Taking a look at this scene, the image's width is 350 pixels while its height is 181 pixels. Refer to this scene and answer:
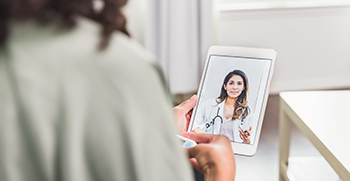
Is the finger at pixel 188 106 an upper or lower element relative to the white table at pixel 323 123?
upper

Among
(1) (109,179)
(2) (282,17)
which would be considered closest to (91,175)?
(1) (109,179)

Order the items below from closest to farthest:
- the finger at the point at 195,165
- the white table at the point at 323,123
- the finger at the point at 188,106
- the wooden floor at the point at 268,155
Result: the finger at the point at 195,165
the white table at the point at 323,123
the finger at the point at 188,106
the wooden floor at the point at 268,155

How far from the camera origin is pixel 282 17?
2527mm

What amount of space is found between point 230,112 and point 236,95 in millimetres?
55

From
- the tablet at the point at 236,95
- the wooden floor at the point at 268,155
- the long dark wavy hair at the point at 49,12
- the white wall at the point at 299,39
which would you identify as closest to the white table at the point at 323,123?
the tablet at the point at 236,95

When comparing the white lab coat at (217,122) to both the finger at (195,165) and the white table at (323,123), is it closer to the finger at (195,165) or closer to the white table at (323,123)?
the white table at (323,123)

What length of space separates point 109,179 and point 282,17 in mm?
2503

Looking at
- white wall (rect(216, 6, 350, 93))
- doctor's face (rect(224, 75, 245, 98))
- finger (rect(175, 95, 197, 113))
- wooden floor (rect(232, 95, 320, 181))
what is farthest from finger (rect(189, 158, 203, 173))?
white wall (rect(216, 6, 350, 93))

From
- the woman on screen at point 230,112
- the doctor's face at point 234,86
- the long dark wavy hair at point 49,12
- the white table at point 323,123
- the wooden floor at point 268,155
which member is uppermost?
the long dark wavy hair at point 49,12

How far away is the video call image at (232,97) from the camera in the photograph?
937mm

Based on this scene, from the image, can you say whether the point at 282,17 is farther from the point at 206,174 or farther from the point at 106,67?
the point at 106,67

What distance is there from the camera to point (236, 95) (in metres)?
0.98

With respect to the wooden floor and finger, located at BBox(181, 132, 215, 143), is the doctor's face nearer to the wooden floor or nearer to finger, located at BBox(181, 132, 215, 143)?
finger, located at BBox(181, 132, 215, 143)

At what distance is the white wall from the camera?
251cm
